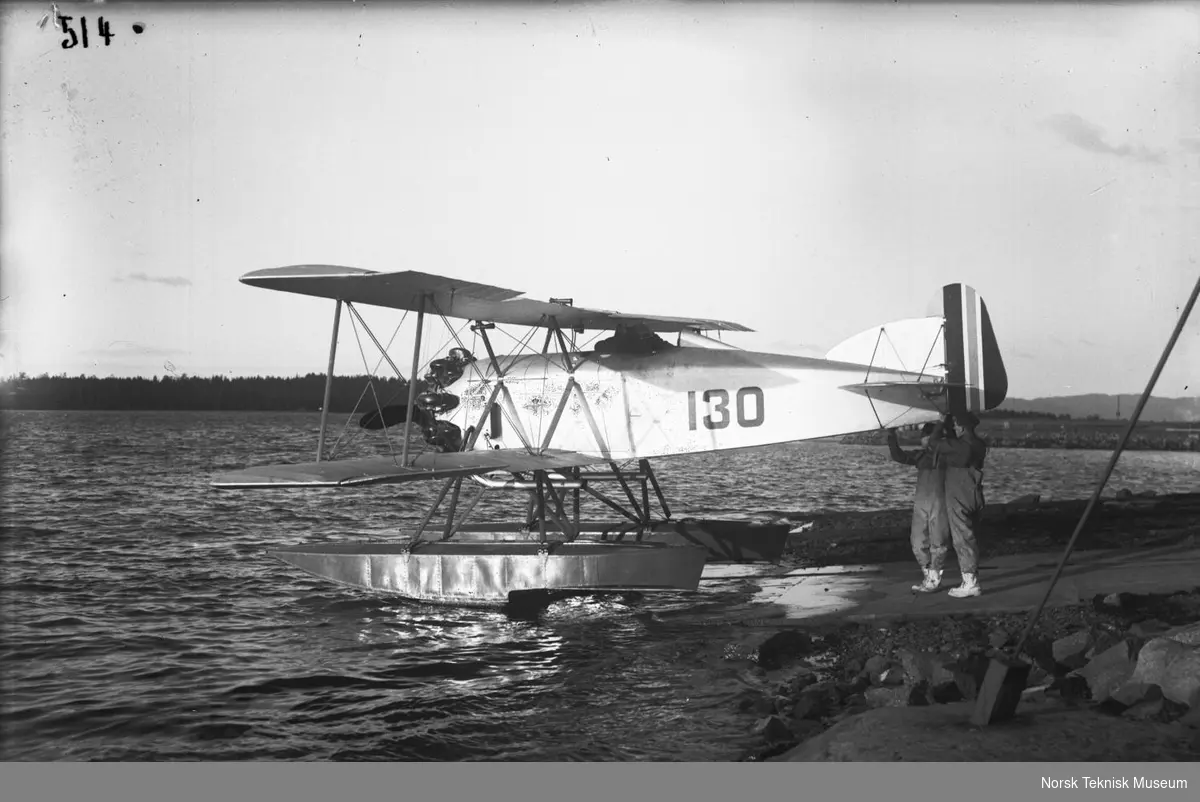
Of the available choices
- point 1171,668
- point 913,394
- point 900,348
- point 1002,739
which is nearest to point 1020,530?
point 900,348

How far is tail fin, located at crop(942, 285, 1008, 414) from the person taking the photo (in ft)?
31.0

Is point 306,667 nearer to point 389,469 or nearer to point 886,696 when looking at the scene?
point 389,469

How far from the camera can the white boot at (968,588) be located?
834 cm

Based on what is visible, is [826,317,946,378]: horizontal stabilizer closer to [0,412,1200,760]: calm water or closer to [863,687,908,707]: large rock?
[0,412,1200,760]: calm water

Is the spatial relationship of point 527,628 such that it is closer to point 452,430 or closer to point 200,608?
point 452,430

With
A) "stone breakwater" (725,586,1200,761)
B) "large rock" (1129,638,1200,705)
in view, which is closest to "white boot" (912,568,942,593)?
"stone breakwater" (725,586,1200,761)

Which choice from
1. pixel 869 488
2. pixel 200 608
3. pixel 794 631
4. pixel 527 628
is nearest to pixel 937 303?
pixel 794 631

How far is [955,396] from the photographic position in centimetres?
951

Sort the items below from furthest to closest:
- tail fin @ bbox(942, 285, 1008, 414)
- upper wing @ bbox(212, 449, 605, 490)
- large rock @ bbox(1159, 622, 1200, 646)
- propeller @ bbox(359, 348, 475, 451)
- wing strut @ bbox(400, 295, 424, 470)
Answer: propeller @ bbox(359, 348, 475, 451) < tail fin @ bbox(942, 285, 1008, 414) < wing strut @ bbox(400, 295, 424, 470) < upper wing @ bbox(212, 449, 605, 490) < large rock @ bbox(1159, 622, 1200, 646)

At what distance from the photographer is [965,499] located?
8.44m

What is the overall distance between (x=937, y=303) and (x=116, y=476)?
3306cm

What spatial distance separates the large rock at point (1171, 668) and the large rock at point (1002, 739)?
0.43 metres

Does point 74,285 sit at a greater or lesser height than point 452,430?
greater

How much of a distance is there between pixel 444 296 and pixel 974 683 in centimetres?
692
